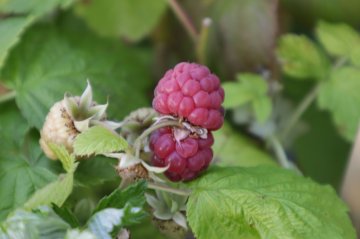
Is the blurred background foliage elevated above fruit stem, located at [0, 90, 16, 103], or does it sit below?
below

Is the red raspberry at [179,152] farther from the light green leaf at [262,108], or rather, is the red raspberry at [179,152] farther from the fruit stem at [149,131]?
the light green leaf at [262,108]

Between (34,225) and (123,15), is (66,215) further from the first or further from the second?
(123,15)

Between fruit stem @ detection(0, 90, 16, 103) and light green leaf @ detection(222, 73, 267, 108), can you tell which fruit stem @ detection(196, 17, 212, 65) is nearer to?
light green leaf @ detection(222, 73, 267, 108)

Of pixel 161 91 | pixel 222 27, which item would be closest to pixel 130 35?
pixel 222 27

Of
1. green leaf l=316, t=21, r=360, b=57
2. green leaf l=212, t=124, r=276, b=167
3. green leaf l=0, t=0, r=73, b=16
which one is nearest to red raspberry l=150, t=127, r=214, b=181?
green leaf l=212, t=124, r=276, b=167

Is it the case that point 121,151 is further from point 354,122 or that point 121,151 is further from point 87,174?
point 354,122

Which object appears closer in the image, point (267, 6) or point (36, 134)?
point (36, 134)
